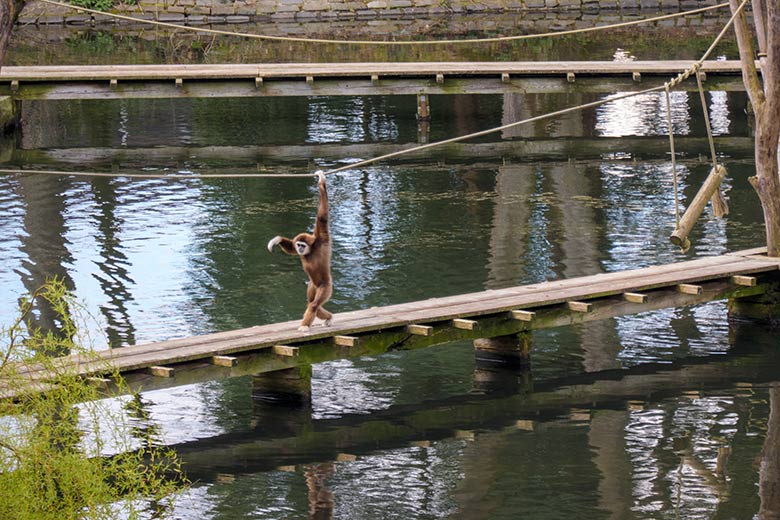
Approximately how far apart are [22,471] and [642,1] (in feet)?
110

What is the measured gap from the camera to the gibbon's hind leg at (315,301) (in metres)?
10.6

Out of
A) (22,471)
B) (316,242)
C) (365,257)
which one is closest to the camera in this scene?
(22,471)

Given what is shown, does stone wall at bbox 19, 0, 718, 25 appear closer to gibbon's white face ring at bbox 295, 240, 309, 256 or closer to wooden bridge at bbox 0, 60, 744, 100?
wooden bridge at bbox 0, 60, 744, 100

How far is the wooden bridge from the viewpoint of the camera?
22.2m

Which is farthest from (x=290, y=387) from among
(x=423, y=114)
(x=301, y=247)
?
(x=423, y=114)

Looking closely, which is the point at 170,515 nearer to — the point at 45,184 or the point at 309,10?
the point at 45,184

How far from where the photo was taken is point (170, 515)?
30.3ft

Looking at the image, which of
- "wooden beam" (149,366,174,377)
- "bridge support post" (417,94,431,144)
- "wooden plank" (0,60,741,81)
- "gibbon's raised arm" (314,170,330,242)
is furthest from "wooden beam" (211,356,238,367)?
"bridge support post" (417,94,431,144)

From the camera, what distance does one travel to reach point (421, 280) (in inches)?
586

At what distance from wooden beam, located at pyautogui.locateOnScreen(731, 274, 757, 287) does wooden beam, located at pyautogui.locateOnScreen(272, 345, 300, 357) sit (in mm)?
4425

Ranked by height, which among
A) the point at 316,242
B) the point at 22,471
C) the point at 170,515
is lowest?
the point at 170,515

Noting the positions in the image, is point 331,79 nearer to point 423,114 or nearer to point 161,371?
point 423,114

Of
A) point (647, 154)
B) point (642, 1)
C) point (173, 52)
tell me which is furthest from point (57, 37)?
point (647, 154)

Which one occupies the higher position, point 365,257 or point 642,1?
point 642,1
